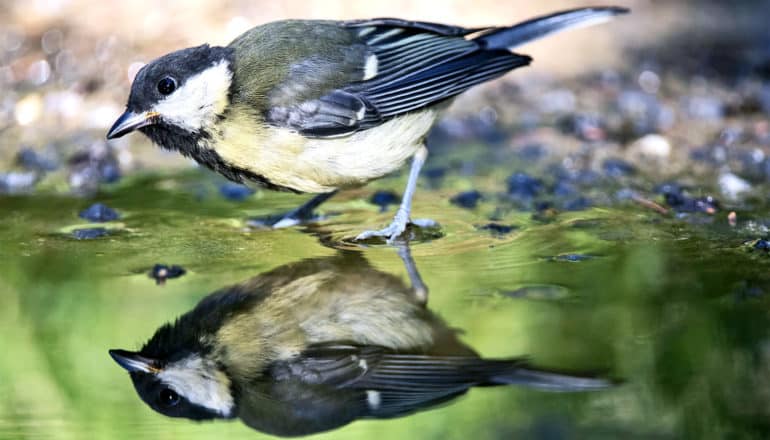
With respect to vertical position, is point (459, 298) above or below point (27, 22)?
below

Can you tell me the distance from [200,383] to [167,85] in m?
1.51

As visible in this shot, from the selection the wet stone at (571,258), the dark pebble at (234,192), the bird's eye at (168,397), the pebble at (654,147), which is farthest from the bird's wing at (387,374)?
the pebble at (654,147)

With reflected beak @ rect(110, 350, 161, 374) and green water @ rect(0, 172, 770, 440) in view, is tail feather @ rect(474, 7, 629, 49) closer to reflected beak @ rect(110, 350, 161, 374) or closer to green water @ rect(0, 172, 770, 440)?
green water @ rect(0, 172, 770, 440)

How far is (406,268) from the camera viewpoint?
4.01 m

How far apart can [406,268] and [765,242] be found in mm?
1379

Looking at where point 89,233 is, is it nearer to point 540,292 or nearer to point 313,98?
point 313,98

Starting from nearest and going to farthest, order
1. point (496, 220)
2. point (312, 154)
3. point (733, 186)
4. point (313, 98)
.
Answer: point (312, 154)
point (313, 98)
point (496, 220)
point (733, 186)

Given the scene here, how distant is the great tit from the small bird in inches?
24.4

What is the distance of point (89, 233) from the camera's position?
179 inches

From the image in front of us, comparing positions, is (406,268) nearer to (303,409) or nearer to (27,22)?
(303,409)

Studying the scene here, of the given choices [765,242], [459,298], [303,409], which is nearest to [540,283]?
[459,298]

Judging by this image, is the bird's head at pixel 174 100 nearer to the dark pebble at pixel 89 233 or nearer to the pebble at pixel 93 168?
the dark pebble at pixel 89 233

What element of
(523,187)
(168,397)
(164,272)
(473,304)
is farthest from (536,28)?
(168,397)

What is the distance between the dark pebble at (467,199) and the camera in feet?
16.1
